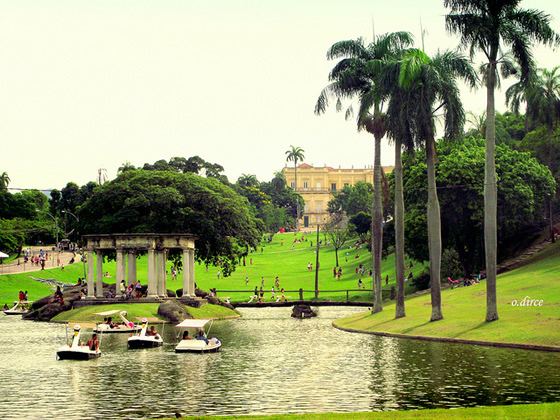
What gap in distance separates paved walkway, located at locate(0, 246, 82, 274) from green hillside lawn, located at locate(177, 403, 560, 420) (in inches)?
4135

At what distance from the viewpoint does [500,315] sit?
186 ft

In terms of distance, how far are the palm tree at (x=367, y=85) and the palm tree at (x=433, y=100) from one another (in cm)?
1072

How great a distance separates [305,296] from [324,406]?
86.3 metres

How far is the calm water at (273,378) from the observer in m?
31.5

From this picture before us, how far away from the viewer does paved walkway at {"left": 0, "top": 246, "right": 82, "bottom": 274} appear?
130250 mm

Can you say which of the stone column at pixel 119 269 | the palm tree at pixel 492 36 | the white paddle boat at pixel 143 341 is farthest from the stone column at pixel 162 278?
the palm tree at pixel 492 36

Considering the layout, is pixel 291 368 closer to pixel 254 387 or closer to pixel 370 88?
pixel 254 387

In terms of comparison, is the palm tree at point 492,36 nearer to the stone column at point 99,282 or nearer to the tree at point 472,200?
the tree at point 472,200

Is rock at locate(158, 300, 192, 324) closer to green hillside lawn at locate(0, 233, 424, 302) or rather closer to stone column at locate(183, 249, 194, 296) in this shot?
stone column at locate(183, 249, 194, 296)

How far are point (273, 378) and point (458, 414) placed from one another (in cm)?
1367

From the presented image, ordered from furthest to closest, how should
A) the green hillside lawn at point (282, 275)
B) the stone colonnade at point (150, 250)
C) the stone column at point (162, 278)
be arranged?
1. the green hillside lawn at point (282, 275)
2. the stone column at point (162, 278)
3. the stone colonnade at point (150, 250)

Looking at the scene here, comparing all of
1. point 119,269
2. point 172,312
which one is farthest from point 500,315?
point 119,269

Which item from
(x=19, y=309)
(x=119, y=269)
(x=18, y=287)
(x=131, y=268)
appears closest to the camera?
(x=119, y=269)

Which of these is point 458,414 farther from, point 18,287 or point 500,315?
point 18,287
